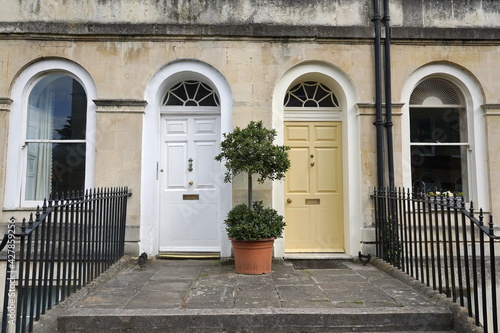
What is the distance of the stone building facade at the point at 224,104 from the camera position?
256 inches

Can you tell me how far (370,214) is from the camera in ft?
21.3

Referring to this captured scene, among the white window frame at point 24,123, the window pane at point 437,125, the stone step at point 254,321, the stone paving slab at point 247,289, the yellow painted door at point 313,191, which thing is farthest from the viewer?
the window pane at point 437,125

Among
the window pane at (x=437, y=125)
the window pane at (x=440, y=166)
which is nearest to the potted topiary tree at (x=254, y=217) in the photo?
the window pane at (x=440, y=166)

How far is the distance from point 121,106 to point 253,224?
306cm

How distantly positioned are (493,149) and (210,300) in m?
5.54

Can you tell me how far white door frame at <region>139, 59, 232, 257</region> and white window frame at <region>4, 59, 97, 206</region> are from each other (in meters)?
0.91

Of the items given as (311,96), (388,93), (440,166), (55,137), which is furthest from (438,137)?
(55,137)

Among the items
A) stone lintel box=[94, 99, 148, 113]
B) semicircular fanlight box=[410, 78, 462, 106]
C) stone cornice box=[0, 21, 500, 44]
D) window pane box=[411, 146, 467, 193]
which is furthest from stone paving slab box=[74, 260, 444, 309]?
stone cornice box=[0, 21, 500, 44]

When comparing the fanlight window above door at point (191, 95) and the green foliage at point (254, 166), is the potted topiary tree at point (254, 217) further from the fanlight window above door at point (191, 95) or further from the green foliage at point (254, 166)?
the fanlight window above door at point (191, 95)

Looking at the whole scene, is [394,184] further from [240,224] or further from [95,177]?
[95,177]

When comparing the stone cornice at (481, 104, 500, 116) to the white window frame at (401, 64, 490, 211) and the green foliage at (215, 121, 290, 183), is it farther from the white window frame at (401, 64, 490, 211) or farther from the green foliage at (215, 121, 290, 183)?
the green foliage at (215, 121, 290, 183)

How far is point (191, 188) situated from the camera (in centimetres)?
682

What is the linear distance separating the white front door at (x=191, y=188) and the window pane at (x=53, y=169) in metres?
1.42

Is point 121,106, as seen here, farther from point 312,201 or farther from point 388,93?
point 388,93
